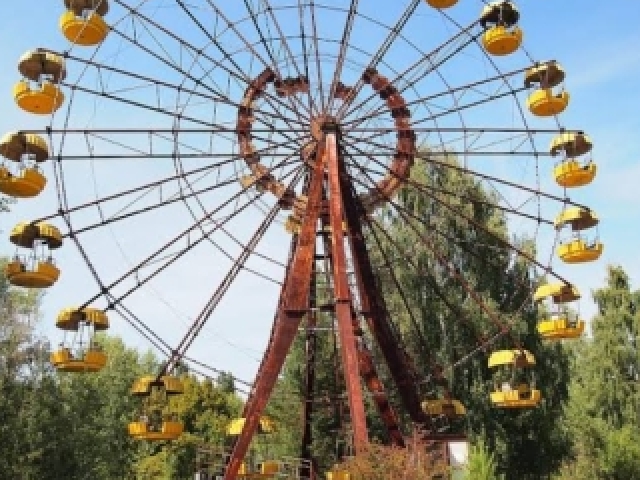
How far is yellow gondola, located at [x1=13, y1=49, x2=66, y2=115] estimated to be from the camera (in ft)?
59.1

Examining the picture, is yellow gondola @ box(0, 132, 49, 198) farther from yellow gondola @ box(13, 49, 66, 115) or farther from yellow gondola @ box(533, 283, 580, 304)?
yellow gondola @ box(533, 283, 580, 304)

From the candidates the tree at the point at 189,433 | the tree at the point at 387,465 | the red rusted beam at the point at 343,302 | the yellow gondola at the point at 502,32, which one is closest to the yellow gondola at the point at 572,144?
the yellow gondola at the point at 502,32

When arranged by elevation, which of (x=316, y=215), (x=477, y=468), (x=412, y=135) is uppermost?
(x=412, y=135)

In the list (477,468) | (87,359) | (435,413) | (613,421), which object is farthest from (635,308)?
(87,359)

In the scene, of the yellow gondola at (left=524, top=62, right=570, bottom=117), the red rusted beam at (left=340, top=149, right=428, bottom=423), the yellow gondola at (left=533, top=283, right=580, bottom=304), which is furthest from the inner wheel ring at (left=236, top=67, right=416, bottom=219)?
the yellow gondola at (left=533, top=283, right=580, bottom=304)

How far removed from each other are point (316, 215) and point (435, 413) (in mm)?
7904

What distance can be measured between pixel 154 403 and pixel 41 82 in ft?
25.9

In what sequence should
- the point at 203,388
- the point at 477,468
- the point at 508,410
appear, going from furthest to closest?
the point at 203,388 < the point at 508,410 < the point at 477,468

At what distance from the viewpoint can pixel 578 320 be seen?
19828 mm

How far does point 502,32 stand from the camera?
1859 centimetres

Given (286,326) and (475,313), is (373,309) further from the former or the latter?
(475,313)

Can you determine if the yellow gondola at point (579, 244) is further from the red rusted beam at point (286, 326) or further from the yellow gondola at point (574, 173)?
the red rusted beam at point (286, 326)

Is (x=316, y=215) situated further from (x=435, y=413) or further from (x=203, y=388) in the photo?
(x=203, y=388)

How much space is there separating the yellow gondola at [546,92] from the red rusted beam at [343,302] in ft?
15.7
